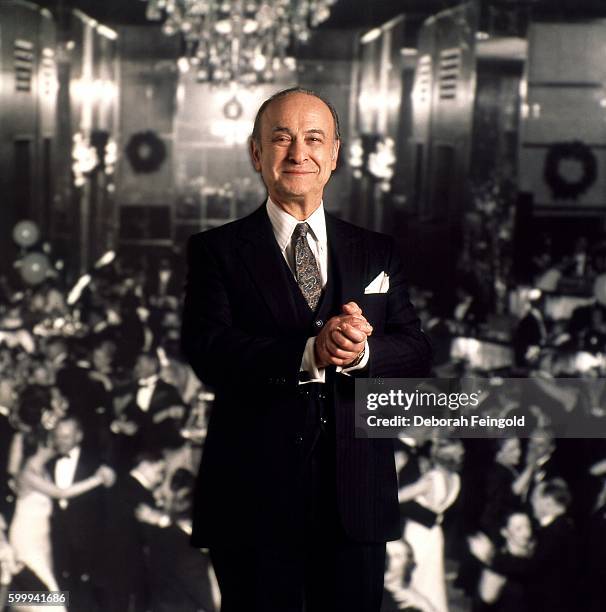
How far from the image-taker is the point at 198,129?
3369 mm

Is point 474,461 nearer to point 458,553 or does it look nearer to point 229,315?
point 458,553

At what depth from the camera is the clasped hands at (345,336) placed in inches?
58.1

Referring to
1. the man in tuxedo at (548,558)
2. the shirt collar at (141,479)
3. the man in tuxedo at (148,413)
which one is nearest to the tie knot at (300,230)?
the man in tuxedo at (148,413)

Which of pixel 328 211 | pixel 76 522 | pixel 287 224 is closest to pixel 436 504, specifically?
pixel 328 211

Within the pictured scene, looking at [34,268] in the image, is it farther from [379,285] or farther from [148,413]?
[379,285]

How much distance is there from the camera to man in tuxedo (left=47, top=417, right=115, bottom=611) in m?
3.22

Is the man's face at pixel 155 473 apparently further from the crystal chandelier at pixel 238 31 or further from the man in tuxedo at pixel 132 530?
the crystal chandelier at pixel 238 31

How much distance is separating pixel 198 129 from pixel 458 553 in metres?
1.84

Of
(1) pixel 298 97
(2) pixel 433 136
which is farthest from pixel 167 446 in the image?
(1) pixel 298 97

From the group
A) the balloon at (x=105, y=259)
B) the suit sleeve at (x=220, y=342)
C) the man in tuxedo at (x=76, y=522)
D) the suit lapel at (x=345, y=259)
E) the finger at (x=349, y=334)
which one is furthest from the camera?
the balloon at (x=105, y=259)

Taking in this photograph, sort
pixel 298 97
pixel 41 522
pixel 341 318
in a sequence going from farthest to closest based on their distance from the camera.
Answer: pixel 41 522
pixel 298 97
pixel 341 318

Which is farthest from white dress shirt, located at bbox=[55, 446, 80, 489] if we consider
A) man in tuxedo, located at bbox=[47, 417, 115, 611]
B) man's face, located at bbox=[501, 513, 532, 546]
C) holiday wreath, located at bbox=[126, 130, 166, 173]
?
man's face, located at bbox=[501, 513, 532, 546]

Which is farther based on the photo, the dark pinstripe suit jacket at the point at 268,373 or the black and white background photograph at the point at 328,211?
the black and white background photograph at the point at 328,211

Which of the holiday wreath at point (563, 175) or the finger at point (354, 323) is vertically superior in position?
the holiday wreath at point (563, 175)
